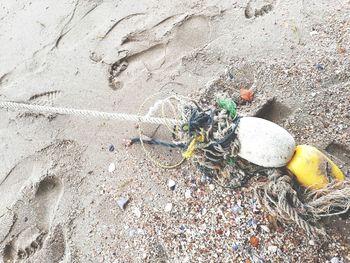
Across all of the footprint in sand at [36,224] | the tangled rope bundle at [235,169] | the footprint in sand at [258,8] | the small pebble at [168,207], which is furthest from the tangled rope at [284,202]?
the footprint in sand at [258,8]

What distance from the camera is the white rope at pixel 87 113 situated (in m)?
2.28

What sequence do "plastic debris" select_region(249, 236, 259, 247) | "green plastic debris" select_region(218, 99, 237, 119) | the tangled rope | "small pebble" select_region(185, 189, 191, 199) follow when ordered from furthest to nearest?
1. "small pebble" select_region(185, 189, 191, 199)
2. "green plastic debris" select_region(218, 99, 237, 119)
3. "plastic debris" select_region(249, 236, 259, 247)
4. the tangled rope

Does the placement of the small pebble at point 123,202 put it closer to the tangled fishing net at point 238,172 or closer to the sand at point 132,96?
the sand at point 132,96

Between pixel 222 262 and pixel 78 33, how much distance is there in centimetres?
195

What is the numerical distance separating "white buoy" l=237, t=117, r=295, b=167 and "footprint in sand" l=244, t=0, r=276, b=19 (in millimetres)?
1088

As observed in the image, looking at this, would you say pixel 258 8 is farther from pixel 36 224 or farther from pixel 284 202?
pixel 36 224

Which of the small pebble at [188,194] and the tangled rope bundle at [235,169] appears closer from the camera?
the tangled rope bundle at [235,169]

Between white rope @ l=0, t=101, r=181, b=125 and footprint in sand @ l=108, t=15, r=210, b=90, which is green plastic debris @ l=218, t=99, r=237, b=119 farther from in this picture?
footprint in sand @ l=108, t=15, r=210, b=90

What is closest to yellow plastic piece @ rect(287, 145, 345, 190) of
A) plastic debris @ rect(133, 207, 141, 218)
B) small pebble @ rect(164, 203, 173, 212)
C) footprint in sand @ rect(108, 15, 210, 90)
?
small pebble @ rect(164, 203, 173, 212)

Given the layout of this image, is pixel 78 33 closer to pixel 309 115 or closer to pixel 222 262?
pixel 309 115

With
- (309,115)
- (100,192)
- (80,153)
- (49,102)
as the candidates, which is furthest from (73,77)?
(309,115)

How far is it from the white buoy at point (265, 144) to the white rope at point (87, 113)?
37 cm

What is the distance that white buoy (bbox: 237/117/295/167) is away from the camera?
6.56 ft

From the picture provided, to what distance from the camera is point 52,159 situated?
2641 millimetres
